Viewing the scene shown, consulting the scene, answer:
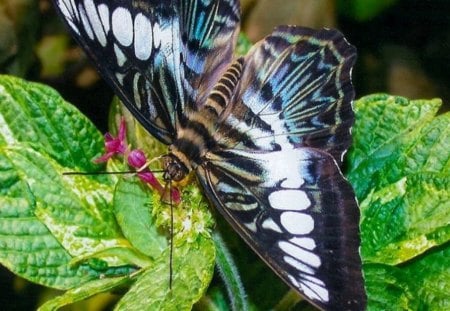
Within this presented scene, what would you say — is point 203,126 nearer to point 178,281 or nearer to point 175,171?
point 175,171

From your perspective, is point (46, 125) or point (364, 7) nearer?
point (46, 125)

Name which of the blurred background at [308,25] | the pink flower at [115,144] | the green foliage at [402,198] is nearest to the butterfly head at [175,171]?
the pink flower at [115,144]

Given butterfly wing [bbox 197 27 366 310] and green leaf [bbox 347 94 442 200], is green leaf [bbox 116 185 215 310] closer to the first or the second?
butterfly wing [bbox 197 27 366 310]

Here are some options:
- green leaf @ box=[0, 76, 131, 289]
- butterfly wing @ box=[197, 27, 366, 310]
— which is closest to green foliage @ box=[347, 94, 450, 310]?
butterfly wing @ box=[197, 27, 366, 310]

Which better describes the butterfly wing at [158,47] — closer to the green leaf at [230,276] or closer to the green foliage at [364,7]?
the green leaf at [230,276]

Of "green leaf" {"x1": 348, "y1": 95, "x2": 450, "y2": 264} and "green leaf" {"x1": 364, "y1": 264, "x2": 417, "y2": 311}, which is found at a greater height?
"green leaf" {"x1": 348, "y1": 95, "x2": 450, "y2": 264}

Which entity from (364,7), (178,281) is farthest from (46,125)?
(364,7)

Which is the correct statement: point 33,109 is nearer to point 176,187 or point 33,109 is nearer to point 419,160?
point 176,187
